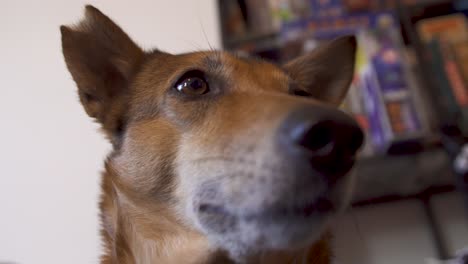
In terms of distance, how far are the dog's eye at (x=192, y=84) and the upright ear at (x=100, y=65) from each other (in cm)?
20

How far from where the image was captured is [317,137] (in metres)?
0.56

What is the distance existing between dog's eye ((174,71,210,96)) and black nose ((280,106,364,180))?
1.30ft

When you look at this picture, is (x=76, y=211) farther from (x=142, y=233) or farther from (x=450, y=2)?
(x=450, y=2)

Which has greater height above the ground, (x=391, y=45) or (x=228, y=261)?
(x=391, y=45)

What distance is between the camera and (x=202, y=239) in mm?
769

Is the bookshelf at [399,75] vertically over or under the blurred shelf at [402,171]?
over

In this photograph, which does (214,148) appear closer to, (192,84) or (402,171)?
(192,84)

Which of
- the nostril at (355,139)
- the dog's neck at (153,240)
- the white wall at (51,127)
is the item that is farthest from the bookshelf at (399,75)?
the nostril at (355,139)

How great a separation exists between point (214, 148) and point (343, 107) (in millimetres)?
1109

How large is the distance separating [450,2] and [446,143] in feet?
2.59

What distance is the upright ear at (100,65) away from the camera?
1.01 metres

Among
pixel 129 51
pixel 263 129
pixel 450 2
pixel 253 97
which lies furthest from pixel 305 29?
pixel 263 129

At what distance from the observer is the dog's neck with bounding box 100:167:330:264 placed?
767 mm

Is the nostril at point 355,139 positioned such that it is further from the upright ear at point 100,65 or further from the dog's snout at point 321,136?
the upright ear at point 100,65
